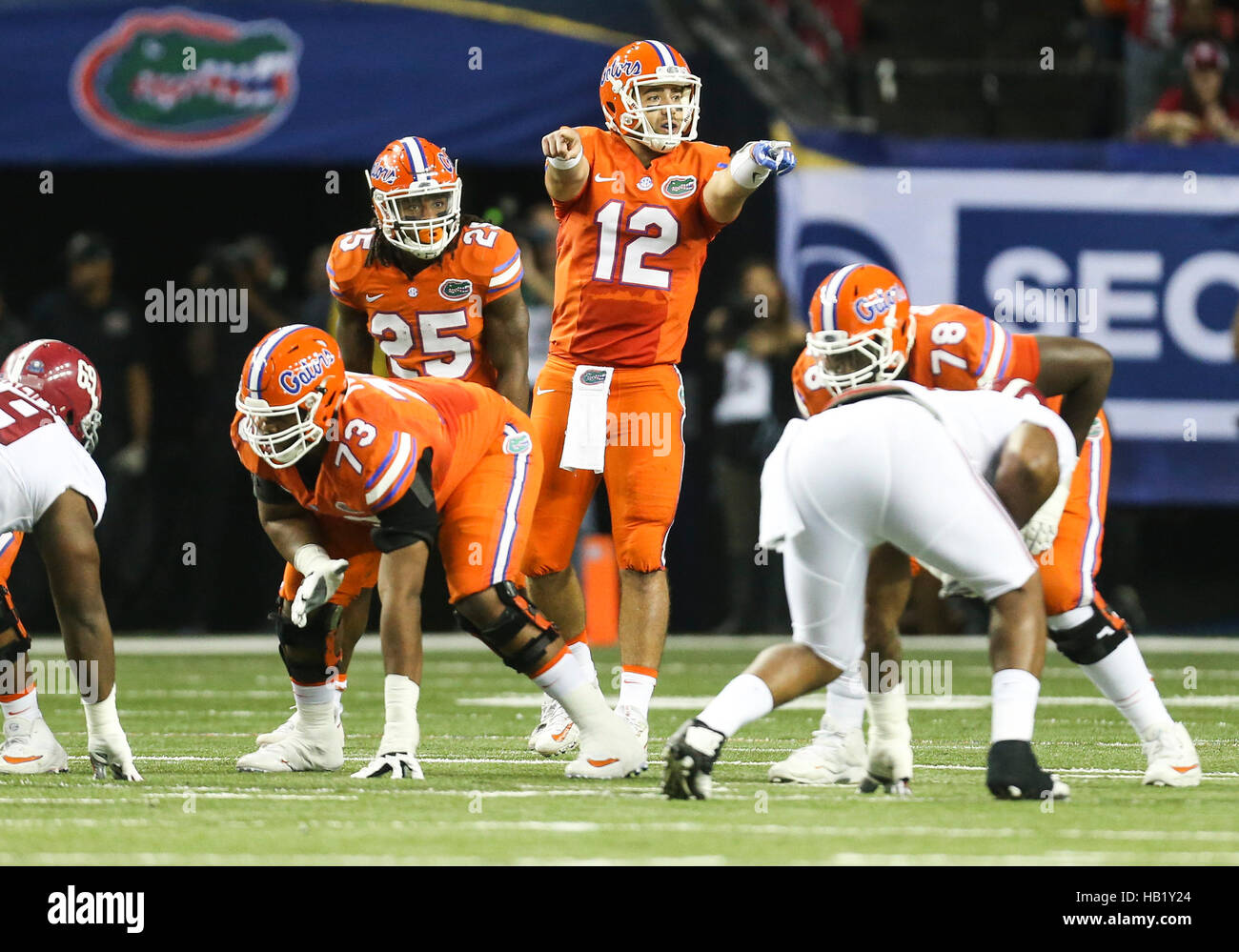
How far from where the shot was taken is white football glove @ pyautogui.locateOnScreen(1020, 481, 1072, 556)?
19.5 feet

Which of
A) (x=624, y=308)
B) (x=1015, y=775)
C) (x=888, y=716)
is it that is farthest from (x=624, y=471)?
(x=1015, y=775)

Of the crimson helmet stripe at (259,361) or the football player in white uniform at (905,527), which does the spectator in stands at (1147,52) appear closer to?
the football player in white uniform at (905,527)

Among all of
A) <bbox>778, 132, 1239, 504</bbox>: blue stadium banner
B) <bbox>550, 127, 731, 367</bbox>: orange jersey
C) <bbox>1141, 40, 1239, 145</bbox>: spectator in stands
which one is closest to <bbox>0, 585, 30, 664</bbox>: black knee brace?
<bbox>550, 127, 731, 367</bbox>: orange jersey

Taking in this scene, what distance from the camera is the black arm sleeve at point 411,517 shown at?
605 cm

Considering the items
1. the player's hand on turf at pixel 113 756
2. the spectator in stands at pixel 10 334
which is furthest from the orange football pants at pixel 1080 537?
the spectator in stands at pixel 10 334

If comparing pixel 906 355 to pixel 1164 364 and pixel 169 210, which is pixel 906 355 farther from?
pixel 169 210

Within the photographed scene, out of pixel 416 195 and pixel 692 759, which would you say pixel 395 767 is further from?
pixel 416 195

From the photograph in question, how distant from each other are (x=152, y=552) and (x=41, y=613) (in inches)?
31.6

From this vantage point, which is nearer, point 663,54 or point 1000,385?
point 1000,385

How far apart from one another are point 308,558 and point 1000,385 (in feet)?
6.80

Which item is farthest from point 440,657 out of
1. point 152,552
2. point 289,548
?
point 289,548

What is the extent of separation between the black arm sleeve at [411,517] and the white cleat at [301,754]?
2.65 feet

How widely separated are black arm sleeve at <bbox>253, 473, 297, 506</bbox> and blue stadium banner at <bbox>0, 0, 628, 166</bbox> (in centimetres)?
607

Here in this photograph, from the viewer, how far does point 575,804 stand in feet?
18.4
